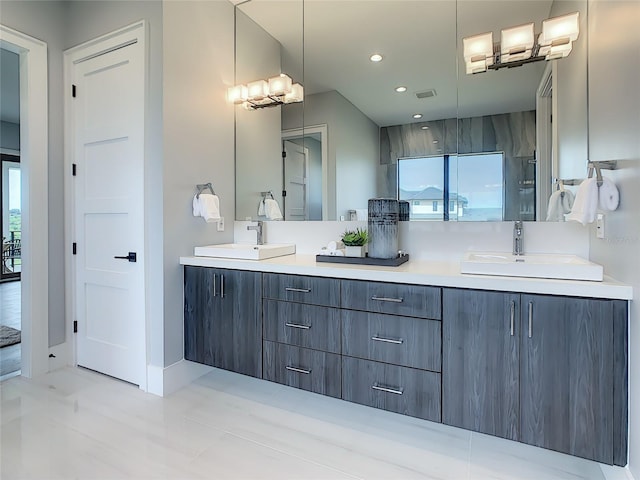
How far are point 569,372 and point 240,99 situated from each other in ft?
9.04

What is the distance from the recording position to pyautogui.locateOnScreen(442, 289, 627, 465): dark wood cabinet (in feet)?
4.90

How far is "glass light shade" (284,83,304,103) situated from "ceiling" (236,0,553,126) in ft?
0.19

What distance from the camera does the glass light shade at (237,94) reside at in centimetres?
293

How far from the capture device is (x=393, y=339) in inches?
74.7

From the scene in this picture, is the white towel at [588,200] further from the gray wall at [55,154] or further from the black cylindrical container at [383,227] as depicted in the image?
the gray wall at [55,154]

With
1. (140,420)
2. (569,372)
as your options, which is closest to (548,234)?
(569,372)

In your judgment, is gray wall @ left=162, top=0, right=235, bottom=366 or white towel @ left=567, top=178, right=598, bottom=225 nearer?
white towel @ left=567, top=178, right=598, bottom=225

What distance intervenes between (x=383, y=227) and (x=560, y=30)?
1443 mm

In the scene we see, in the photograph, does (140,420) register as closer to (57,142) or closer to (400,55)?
(57,142)

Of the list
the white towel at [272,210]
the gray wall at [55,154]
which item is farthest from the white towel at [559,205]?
Answer: the gray wall at [55,154]

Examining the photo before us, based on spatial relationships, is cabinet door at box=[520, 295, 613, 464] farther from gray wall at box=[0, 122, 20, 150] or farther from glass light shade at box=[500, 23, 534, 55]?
gray wall at box=[0, 122, 20, 150]

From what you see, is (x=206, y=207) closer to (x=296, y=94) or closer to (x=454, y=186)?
(x=296, y=94)

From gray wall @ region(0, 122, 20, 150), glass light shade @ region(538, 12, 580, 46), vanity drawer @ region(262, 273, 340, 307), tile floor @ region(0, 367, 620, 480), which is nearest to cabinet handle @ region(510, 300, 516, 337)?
tile floor @ region(0, 367, 620, 480)

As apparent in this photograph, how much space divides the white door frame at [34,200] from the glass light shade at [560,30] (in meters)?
3.36
